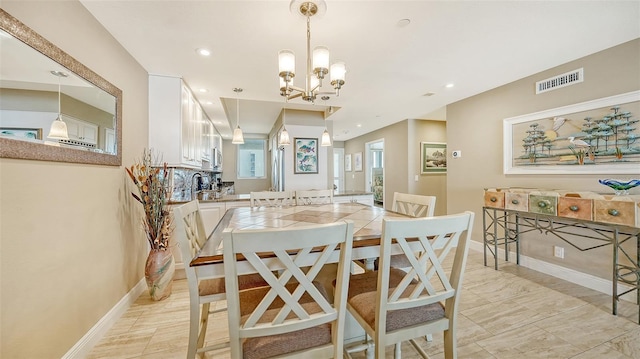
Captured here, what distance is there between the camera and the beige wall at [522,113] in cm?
221

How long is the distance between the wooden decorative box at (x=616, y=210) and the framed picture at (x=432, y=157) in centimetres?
325

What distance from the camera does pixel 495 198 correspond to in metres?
2.81

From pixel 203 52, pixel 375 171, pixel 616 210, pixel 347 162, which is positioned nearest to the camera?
pixel 616 210

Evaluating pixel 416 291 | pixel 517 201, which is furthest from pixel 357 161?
pixel 416 291

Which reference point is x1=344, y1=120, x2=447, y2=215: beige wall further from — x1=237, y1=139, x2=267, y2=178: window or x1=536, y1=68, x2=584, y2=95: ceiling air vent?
x1=237, y1=139, x2=267, y2=178: window

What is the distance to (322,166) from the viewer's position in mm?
4586

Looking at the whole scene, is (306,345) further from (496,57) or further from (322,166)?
(322,166)


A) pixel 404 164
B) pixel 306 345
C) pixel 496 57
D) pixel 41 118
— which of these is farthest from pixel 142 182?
pixel 404 164

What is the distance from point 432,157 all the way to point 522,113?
2378mm

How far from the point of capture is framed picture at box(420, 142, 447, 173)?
17.0ft

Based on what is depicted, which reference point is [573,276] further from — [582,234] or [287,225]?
[287,225]

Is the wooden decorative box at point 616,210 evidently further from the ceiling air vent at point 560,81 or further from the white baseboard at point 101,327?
the white baseboard at point 101,327

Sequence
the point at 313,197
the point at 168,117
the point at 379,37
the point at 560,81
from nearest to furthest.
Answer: the point at 379,37 → the point at 560,81 → the point at 168,117 → the point at 313,197

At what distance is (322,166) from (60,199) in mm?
3598
